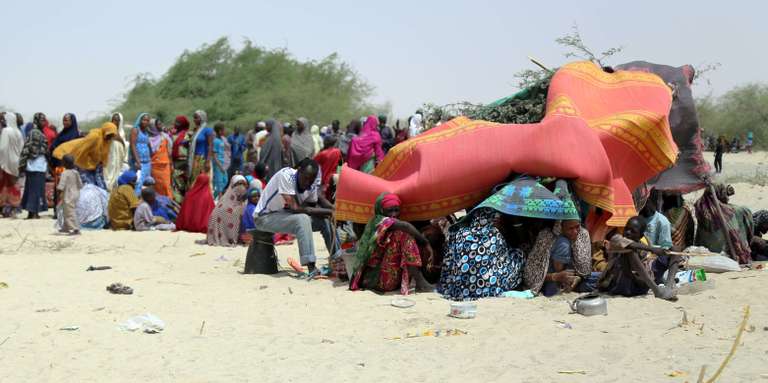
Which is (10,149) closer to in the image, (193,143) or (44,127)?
(44,127)

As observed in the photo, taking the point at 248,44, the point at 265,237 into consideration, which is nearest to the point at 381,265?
the point at 265,237

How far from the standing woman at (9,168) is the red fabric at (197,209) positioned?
148 inches

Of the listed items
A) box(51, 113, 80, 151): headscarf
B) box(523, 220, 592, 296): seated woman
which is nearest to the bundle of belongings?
box(523, 220, 592, 296): seated woman

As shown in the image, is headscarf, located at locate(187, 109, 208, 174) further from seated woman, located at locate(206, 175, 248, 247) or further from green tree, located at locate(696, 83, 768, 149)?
green tree, located at locate(696, 83, 768, 149)

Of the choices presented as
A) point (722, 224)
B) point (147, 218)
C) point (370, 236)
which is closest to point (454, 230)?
point (370, 236)

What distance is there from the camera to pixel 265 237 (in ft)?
31.8

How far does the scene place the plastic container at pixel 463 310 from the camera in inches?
288

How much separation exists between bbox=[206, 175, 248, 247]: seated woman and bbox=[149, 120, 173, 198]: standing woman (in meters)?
3.86

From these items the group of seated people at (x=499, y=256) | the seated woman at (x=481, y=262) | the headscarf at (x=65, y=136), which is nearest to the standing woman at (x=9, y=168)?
the headscarf at (x=65, y=136)

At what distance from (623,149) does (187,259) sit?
4818 mm

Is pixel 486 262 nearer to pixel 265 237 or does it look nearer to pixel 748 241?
pixel 265 237

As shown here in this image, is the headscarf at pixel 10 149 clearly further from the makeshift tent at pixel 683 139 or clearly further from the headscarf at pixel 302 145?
the makeshift tent at pixel 683 139

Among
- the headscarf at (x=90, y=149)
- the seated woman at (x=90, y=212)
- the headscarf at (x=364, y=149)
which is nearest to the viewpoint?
the seated woman at (x=90, y=212)

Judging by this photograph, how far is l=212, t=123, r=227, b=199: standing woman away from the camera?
16438mm
